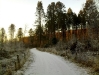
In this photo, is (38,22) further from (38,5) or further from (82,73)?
(82,73)

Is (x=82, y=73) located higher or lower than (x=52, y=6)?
lower

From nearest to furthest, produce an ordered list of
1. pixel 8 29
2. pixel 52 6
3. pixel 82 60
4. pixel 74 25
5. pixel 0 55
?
pixel 82 60 → pixel 0 55 → pixel 52 6 → pixel 74 25 → pixel 8 29

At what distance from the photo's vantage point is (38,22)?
68.9 m

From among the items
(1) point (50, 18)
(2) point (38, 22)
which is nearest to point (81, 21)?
(1) point (50, 18)

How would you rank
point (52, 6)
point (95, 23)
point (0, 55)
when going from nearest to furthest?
1. point (95, 23)
2. point (0, 55)
3. point (52, 6)

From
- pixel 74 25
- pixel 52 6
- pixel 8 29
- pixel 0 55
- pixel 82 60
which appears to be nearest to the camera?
pixel 82 60

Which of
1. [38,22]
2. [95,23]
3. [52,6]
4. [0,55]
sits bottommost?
[0,55]

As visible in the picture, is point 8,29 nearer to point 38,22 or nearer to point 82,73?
point 38,22

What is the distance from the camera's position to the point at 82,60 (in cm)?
1878

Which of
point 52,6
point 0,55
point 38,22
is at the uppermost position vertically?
point 52,6

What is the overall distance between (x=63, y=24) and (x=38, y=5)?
12.1 meters

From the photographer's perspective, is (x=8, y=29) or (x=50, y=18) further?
(x=8, y=29)

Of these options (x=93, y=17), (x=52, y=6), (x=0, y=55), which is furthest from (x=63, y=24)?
(x=93, y=17)

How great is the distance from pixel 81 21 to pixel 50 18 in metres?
11.9
